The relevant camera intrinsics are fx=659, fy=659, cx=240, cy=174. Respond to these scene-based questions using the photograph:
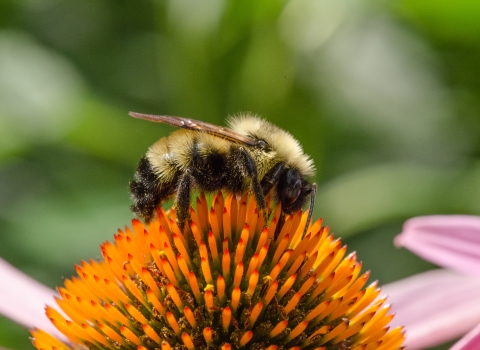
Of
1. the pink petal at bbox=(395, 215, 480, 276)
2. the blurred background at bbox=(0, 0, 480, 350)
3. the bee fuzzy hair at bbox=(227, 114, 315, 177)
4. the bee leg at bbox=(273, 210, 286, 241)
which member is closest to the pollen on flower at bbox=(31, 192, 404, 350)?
the bee leg at bbox=(273, 210, 286, 241)

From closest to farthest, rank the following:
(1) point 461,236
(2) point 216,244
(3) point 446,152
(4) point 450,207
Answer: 1. (2) point 216,244
2. (1) point 461,236
3. (4) point 450,207
4. (3) point 446,152

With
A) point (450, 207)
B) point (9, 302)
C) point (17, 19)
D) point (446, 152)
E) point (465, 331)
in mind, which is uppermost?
point (17, 19)

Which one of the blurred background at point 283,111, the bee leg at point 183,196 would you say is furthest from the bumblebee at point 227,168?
the blurred background at point 283,111

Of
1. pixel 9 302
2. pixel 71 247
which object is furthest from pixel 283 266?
pixel 71 247

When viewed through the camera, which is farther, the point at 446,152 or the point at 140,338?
the point at 446,152

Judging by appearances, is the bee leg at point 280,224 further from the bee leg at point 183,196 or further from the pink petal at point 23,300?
the pink petal at point 23,300

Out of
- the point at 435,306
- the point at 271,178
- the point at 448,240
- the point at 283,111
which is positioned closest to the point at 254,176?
the point at 271,178

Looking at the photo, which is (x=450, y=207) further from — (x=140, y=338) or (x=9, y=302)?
(x=9, y=302)
